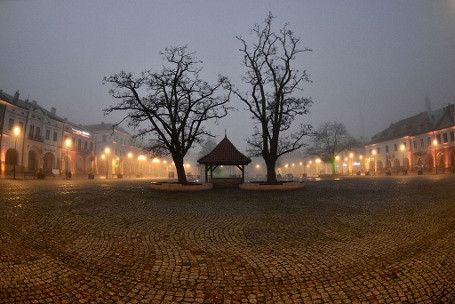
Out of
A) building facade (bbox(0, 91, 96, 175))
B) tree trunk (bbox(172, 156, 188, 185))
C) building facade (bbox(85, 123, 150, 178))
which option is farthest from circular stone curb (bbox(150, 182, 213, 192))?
building facade (bbox(85, 123, 150, 178))

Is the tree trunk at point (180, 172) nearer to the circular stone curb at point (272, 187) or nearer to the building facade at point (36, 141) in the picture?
the circular stone curb at point (272, 187)

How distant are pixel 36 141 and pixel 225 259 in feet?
144

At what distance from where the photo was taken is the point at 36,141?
3684 cm

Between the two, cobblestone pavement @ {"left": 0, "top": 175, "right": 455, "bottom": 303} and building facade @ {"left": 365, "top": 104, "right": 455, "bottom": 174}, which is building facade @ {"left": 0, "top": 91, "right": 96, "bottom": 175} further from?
building facade @ {"left": 365, "top": 104, "right": 455, "bottom": 174}

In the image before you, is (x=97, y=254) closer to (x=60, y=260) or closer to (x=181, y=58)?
(x=60, y=260)

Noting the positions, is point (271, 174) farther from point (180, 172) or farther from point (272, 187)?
point (180, 172)

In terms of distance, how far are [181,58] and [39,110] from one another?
32.9m

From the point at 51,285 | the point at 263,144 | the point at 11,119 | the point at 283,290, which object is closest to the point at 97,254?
the point at 51,285

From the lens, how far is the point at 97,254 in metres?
4.37

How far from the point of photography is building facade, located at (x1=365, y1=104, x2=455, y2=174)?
133ft

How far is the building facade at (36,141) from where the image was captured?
3194 centimetres

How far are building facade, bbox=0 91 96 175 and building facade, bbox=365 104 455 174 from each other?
Answer: 5620 centimetres

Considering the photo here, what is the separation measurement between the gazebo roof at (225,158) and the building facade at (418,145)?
29.7 meters

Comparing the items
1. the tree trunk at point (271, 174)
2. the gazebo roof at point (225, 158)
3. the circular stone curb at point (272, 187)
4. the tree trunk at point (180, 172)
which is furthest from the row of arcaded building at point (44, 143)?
the tree trunk at point (271, 174)
